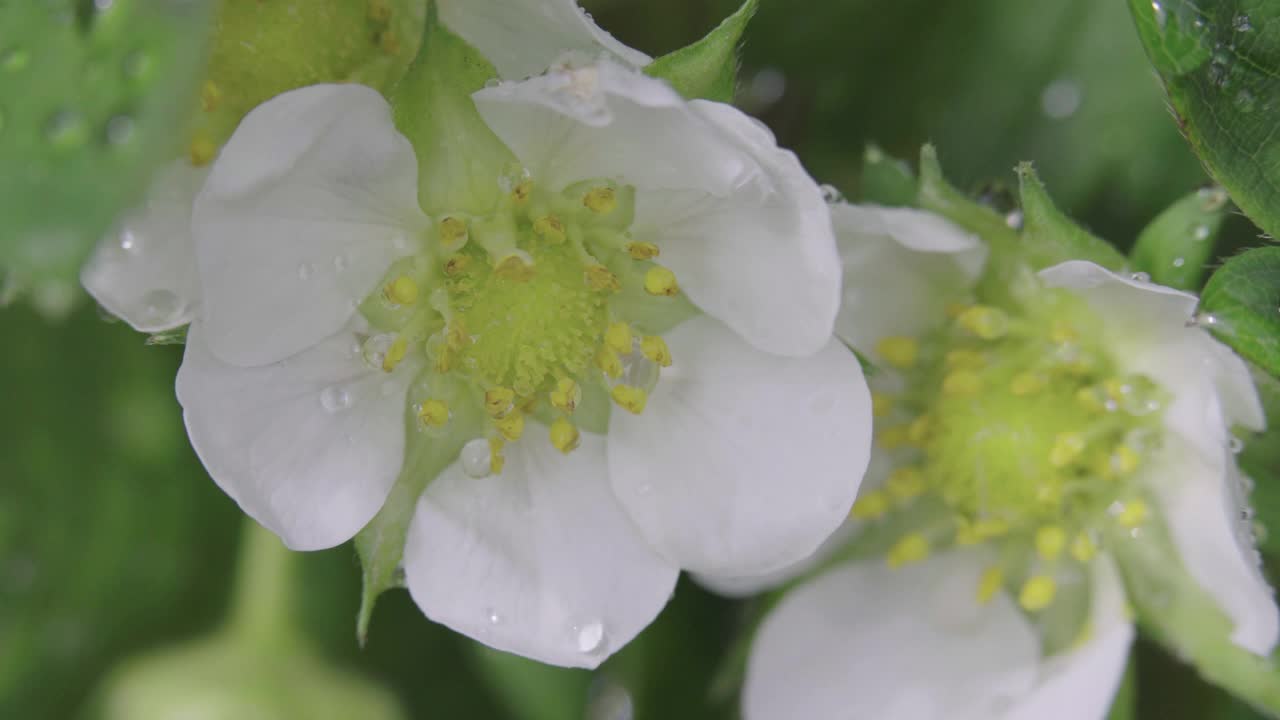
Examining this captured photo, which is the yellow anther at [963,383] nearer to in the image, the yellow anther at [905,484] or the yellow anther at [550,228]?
the yellow anther at [905,484]

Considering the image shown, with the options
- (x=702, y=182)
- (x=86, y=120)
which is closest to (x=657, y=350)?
(x=702, y=182)

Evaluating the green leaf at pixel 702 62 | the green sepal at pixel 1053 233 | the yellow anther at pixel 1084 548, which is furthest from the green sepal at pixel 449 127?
the yellow anther at pixel 1084 548

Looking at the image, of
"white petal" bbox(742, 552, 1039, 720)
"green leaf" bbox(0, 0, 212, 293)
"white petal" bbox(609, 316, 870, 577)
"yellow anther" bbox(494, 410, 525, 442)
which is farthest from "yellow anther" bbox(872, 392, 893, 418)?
"green leaf" bbox(0, 0, 212, 293)

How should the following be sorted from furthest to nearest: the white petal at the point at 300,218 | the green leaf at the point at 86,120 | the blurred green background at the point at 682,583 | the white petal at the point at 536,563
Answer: the blurred green background at the point at 682,583
the white petal at the point at 536,563
the white petal at the point at 300,218
the green leaf at the point at 86,120

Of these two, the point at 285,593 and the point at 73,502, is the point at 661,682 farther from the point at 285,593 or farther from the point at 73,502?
the point at 73,502

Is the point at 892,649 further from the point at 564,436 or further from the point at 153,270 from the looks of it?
the point at 153,270

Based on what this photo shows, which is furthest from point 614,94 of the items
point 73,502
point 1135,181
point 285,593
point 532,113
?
point 73,502
